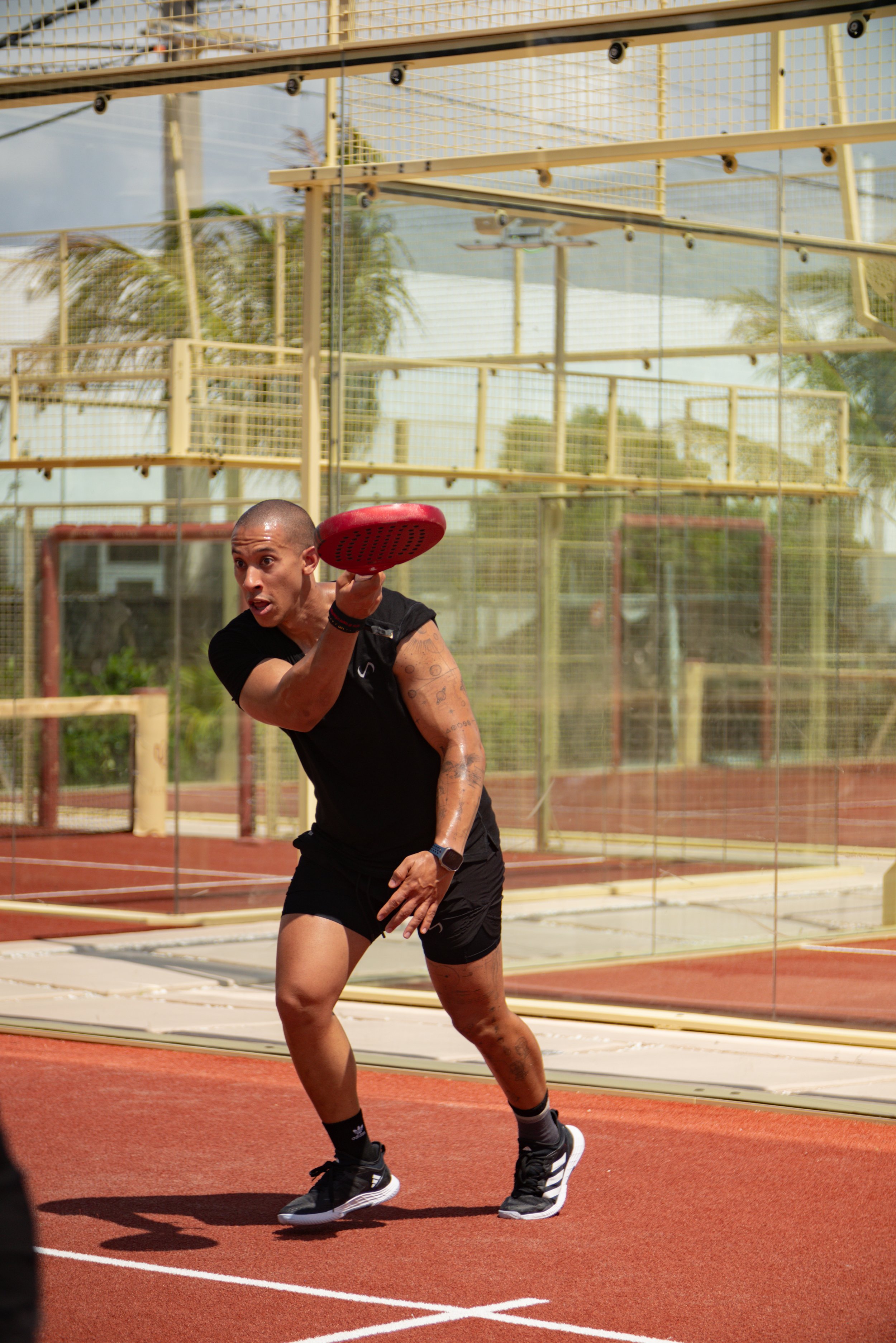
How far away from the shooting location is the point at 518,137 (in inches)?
323

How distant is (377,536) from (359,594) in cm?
22

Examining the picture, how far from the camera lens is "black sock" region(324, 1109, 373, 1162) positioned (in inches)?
195

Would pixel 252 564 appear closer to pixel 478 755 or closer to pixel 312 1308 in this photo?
pixel 478 755

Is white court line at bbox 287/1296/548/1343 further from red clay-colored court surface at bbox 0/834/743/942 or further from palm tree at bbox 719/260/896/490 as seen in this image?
red clay-colored court surface at bbox 0/834/743/942

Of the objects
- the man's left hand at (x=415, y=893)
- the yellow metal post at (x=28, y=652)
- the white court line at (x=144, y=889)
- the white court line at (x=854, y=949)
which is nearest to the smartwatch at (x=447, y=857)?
the man's left hand at (x=415, y=893)

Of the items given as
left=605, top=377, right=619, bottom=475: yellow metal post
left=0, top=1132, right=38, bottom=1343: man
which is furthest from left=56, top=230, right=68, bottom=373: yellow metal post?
left=0, top=1132, right=38, bottom=1343: man

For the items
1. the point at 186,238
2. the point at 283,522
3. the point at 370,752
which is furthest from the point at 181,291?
the point at 370,752

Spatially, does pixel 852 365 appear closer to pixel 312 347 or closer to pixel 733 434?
pixel 733 434

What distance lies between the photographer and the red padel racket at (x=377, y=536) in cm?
409

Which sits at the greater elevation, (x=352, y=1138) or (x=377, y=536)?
(x=377, y=536)

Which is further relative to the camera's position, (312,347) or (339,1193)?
(312,347)

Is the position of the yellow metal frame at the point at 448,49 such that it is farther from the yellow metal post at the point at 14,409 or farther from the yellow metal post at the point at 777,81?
the yellow metal post at the point at 14,409

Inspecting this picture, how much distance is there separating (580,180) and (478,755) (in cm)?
447

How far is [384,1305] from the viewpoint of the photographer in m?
4.31
